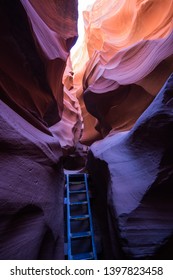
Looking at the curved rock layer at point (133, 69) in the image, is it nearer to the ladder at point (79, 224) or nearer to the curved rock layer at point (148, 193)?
the ladder at point (79, 224)

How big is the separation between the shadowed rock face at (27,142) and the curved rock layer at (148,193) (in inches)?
43.9

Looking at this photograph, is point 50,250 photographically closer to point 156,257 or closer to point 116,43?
point 156,257

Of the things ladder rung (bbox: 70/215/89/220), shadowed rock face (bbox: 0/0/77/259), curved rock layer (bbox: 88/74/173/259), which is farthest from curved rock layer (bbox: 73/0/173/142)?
ladder rung (bbox: 70/215/89/220)

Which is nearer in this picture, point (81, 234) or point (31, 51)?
point (31, 51)

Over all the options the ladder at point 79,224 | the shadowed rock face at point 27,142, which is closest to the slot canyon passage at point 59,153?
the shadowed rock face at point 27,142

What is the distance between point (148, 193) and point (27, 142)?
204 cm

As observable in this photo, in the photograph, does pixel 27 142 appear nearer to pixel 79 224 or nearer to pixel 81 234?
pixel 81 234

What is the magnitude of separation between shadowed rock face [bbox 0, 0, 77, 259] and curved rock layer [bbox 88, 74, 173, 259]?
112cm

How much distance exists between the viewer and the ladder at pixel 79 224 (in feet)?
11.8

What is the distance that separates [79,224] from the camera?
4199mm

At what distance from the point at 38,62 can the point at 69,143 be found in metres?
4.85

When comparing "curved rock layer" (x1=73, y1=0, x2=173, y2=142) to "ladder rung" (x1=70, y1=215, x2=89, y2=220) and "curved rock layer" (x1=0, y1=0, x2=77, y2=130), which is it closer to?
"curved rock layer" (x1=0, y1=0, x2=77, y2=130)

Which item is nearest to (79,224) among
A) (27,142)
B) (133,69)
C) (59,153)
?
(59,153)

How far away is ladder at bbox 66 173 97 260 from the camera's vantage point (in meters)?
3.59
